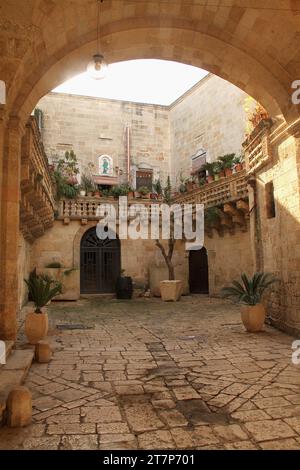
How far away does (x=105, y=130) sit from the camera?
727 inches

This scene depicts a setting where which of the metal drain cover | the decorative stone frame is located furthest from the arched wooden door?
the metal drain cover

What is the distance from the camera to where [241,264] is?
12.6 m

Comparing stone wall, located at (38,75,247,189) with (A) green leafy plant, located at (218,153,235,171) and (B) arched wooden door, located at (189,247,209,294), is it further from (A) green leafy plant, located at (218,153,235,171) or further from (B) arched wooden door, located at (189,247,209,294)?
(B) arched wooden door, located at (189,247,209,294)

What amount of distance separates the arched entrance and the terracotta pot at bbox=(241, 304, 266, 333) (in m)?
9.19

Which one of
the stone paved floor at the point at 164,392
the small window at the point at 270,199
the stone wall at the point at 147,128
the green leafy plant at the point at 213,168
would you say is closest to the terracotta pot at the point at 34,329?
the stone paved floor at the point at 164,392

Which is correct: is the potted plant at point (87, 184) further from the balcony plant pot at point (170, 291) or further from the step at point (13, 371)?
the step at point (13, 371)

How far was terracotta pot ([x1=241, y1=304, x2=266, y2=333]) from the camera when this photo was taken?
21.9ft

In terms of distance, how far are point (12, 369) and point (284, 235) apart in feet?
17.1

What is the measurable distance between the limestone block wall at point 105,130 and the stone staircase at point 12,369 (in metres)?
14.1

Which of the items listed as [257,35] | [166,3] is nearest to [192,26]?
[166,3]

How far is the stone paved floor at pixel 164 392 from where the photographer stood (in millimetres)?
2680
